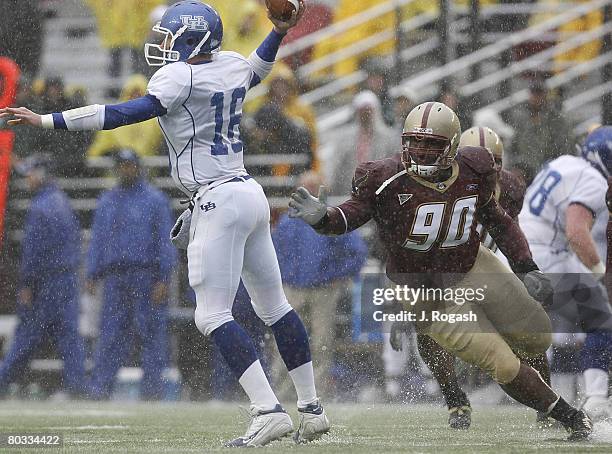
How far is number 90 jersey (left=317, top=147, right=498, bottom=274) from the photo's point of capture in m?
6.22

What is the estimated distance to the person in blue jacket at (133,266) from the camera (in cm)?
1000

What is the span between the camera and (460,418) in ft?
23.6

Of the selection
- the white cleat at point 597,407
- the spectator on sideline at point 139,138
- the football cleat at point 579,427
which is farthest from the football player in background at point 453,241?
the spectator on sideline at point 139,138

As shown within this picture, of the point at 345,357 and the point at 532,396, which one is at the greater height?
the point at 532,396

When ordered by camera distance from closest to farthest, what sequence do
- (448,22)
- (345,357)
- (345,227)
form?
(345,227)
(345,357)
(448,22)

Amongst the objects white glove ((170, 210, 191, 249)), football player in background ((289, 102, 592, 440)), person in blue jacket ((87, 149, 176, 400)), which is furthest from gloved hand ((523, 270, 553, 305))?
person in blue jacket ((87, 149, 176, 400))

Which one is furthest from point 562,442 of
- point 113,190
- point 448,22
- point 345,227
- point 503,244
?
point 448,22

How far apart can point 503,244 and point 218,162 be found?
1379 mm

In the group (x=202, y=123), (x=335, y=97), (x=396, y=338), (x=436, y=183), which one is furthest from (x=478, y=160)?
(x=335, y=97)

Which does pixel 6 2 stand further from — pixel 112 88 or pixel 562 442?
pixel 562 442

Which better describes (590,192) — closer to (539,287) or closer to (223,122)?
(539,287)

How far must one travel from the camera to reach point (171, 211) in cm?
1063

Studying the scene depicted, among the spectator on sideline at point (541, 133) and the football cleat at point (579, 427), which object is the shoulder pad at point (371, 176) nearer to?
the football cleat at point (579, 427)

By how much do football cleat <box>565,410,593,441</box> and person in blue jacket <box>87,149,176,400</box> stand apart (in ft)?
14.5
